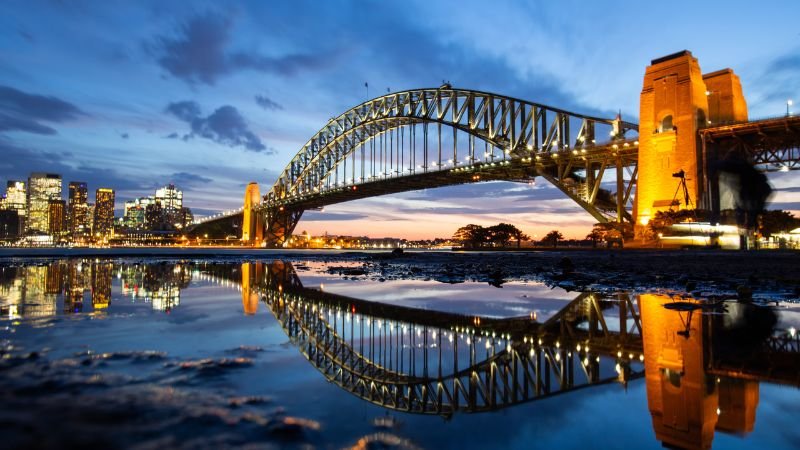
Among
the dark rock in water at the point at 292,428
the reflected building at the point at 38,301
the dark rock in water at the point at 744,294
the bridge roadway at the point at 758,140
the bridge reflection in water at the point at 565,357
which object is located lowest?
the bridge reflection in water at the point at 565,357

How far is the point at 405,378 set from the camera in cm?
363

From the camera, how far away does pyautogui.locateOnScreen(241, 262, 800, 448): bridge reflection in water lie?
284 cm

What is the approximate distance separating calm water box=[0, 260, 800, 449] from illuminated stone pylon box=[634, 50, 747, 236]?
91.7 ft

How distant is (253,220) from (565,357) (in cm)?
9381

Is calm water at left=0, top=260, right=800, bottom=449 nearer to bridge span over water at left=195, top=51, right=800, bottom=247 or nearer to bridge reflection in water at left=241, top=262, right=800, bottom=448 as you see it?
bridge reflection in water at left=241, top=262, right=800, bottom=448

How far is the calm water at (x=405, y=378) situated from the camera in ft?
7.45

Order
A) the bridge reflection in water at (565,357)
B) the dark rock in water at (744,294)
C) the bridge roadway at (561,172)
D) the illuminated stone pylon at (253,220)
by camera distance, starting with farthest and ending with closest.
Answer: the illuminated stone pylon at (253,220), the bridge roadway at (561,172), the dark rock in water at (744,294), the bridge reflection in water at (565,357)

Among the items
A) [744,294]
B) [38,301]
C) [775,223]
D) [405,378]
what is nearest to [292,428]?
[405,378]

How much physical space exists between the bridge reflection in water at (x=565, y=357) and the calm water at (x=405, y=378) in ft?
0.06

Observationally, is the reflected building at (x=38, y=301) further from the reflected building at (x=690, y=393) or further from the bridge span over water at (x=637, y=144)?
the bridge span over water at (x=637, y=144)

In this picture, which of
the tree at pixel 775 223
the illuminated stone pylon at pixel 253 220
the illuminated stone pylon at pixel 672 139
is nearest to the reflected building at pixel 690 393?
the illuminated stone pylon at pixel 672 139

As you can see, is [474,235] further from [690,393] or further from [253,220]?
[690,393]

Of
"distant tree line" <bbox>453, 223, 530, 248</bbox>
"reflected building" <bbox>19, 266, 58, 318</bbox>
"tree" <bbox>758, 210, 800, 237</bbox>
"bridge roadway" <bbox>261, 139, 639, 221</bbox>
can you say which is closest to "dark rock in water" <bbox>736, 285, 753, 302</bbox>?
"reflected building" <bbox>19, 266, 58, 318</bbox>

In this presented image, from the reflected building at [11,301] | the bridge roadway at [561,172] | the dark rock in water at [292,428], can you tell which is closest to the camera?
the dark rock in water at [292,428]
